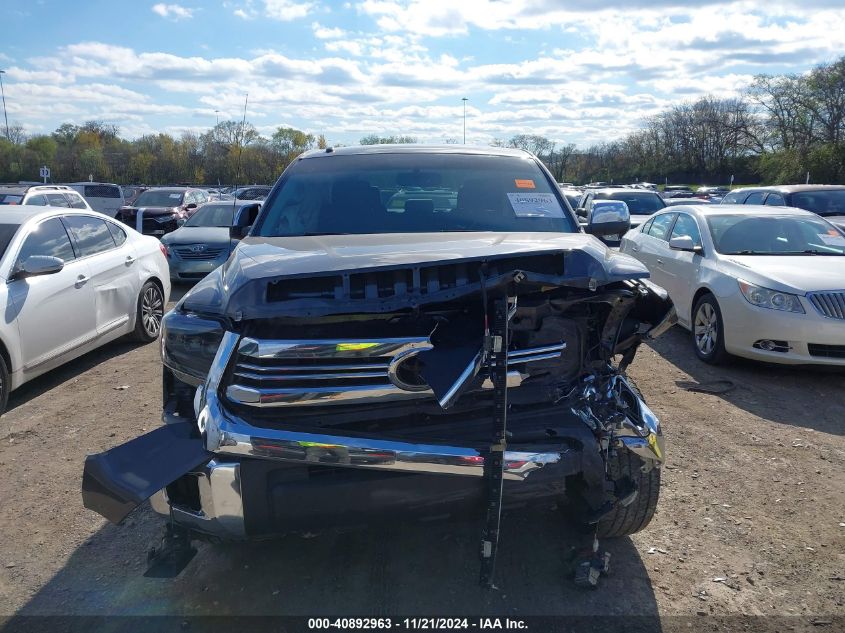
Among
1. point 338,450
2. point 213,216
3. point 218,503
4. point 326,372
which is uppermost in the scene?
point 213,216

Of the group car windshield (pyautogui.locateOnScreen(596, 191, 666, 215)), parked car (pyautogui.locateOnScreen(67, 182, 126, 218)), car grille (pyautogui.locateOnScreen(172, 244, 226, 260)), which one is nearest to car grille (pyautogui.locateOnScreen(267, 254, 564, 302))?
car grille (pyautogui.locateOnScreen(172, 244, 226, 260))

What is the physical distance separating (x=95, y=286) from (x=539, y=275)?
17.6 ft

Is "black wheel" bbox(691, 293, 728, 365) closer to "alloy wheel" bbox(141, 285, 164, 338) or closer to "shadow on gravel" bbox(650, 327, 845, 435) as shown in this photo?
"shadow on gravel" bbox(650, 327, 845, 435)

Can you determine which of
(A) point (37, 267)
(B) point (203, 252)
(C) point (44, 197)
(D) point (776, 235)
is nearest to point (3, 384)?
(A) point (37, 267)

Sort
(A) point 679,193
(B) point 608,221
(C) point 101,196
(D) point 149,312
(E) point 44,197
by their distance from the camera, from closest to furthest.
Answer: (B) point 608,221, (D) point 149,312, (E) point 44,197, (C) point 101,196, (A) point 679,193

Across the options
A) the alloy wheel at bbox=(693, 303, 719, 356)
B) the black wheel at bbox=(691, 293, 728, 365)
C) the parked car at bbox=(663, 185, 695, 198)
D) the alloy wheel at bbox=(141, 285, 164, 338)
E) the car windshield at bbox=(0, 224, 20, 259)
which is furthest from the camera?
the parked car at bbox=(663, 185, 695, 198)

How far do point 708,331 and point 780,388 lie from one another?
104 cm

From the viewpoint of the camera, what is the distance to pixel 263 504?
8.43 feet

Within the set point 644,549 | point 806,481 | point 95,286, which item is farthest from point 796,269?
point 95,286

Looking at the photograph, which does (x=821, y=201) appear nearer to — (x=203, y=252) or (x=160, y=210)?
(x=203, y=252)

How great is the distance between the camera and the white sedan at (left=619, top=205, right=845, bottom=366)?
5.98 meters

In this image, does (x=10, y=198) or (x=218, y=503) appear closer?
(x=218, y=503)

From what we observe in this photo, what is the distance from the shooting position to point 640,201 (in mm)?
17062

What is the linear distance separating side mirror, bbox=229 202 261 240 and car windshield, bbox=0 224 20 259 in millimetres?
2176
